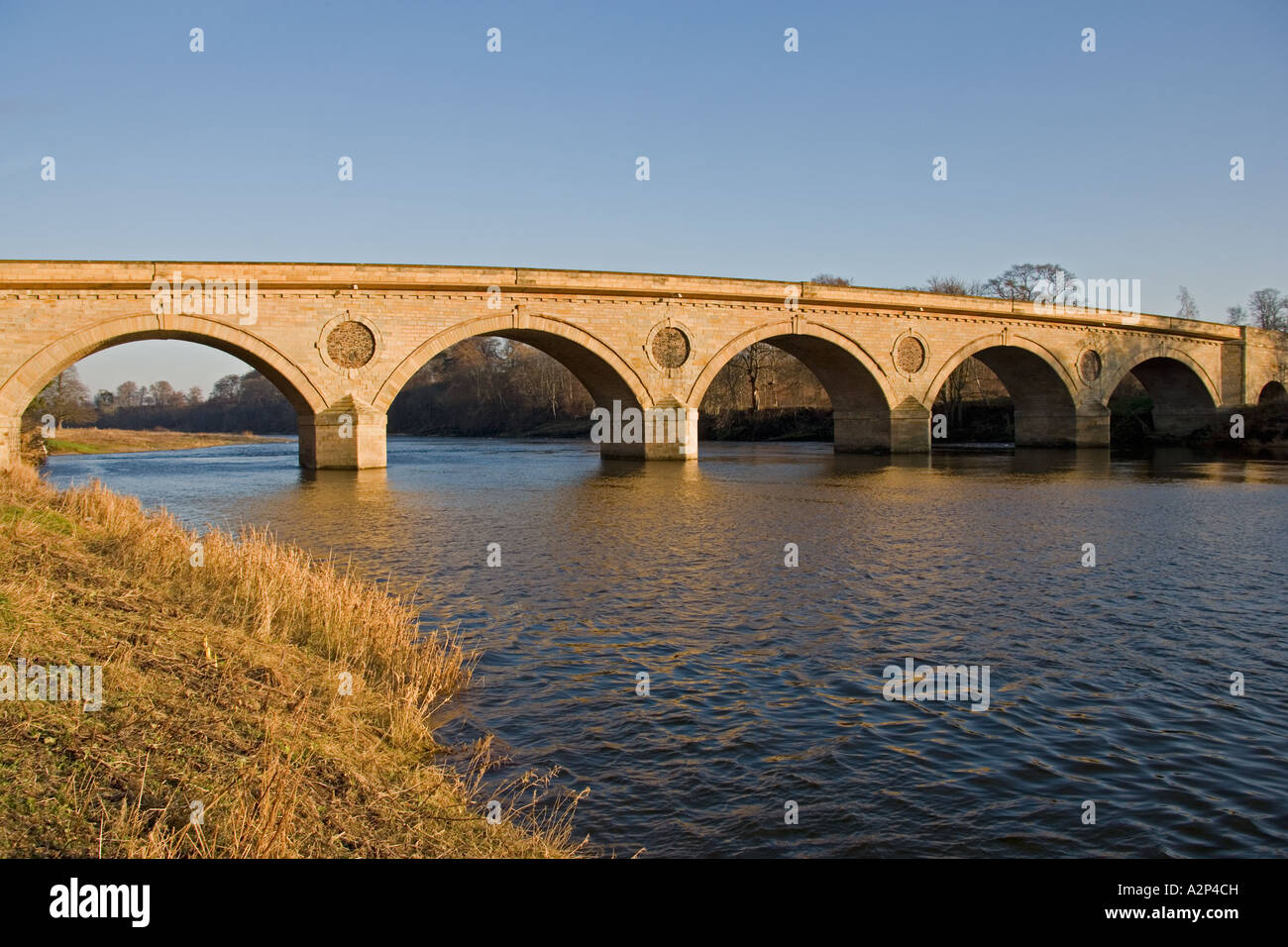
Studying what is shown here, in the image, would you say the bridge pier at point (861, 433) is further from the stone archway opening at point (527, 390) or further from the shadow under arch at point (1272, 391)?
the shadow under arch at point (1272, 391)

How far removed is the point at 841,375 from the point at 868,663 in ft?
109

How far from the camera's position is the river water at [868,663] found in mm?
4953

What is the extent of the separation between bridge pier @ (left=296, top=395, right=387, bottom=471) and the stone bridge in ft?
0.21

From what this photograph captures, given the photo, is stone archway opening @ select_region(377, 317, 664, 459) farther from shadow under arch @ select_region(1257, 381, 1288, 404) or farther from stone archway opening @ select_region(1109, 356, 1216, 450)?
shadow under arch @ select_region(1257, 381, 1288, 404)

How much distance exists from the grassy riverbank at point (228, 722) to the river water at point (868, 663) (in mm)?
628

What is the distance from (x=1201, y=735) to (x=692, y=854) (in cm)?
382

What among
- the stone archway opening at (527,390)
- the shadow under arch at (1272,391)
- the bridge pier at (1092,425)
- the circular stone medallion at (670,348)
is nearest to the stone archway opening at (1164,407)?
the bridge pier at (1092,425)

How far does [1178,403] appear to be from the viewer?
51.3 meters

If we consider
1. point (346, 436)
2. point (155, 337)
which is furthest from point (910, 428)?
point (155, 337)

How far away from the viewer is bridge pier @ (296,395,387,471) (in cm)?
2902

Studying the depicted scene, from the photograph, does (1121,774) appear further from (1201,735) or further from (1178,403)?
(1178,403)
